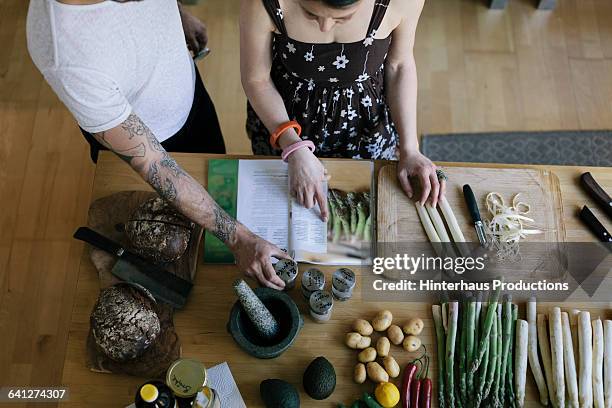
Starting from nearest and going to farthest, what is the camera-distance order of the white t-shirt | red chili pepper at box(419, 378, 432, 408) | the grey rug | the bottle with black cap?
the bottle with black cap < the white t-shirt < red chili pepper at box(419, 378, 432, 408) < the grey rug

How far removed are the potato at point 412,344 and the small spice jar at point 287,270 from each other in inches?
11.5

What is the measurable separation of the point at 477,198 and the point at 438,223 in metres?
0.13

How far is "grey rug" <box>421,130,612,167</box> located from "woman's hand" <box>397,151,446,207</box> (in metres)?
1.14

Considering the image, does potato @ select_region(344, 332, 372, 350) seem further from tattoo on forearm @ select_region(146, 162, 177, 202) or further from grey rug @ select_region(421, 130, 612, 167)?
grey rug @ select_region(421, 130, 612, 167)

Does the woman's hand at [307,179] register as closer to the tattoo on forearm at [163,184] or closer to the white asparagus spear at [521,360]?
the tattoo on forearm at [163,184]

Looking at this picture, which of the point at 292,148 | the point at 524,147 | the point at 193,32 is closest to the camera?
the point at 292,148

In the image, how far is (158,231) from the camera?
1.31m

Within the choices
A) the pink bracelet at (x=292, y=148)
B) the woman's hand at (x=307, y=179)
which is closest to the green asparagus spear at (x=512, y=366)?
the woman's hand at (x=307, y=179)

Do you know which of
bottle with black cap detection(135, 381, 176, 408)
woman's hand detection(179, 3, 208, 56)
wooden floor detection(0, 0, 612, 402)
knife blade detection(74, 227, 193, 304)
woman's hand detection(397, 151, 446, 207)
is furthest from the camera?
wooden floor detection(0, 0, 612, 402)

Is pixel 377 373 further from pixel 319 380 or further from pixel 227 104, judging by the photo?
pixel 227 104

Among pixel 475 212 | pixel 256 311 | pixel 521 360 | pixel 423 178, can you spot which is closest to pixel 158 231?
pixel 256 311

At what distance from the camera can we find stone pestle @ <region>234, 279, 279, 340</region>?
3.67 feet

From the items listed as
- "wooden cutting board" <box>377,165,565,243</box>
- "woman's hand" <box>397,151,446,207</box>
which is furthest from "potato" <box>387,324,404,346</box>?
"woman's hand" <box>397,151,446,207</box>

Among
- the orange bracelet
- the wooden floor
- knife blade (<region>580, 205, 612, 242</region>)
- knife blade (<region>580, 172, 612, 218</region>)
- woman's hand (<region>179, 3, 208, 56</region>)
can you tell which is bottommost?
the wooden floor
